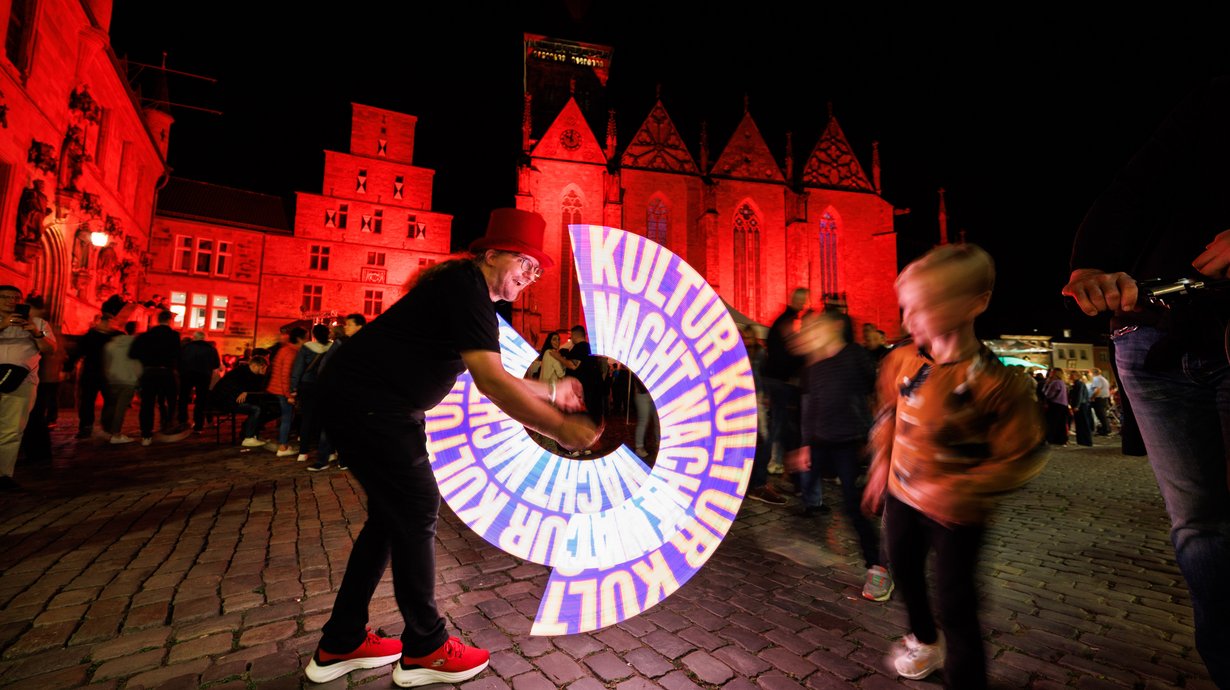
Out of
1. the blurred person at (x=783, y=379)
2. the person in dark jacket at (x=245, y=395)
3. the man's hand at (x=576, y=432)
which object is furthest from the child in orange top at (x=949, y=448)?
the person in dark jacket at (x=245, y=395)

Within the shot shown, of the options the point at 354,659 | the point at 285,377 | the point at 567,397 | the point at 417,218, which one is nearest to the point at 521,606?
the point at 354,659

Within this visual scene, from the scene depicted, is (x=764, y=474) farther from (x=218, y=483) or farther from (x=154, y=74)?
(x=154, y=74)

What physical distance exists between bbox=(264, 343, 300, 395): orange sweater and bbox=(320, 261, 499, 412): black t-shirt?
6591mm

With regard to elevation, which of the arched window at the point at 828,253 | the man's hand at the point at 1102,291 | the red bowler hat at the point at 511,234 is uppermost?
the arched window at the point at 828,253

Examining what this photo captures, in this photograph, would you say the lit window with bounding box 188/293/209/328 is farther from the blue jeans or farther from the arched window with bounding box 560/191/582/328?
the blue jeans

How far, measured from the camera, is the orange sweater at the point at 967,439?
1.63 meters

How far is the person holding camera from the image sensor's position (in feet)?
15.4

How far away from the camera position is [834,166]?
1180 inches

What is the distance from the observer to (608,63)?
35469 mm

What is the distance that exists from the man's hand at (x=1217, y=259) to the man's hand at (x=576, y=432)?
1874 mm

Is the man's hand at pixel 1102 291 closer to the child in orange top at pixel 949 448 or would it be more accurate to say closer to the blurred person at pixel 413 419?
the child in orange top at pixel 949 448

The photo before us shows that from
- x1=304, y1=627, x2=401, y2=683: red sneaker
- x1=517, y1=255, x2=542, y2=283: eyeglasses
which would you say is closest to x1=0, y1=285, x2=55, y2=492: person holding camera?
x1=304, y1=627, x2=401, y2=683: red sneaker

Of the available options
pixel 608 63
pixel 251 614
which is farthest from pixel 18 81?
pixel 608 63

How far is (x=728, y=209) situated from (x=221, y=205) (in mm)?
27064
